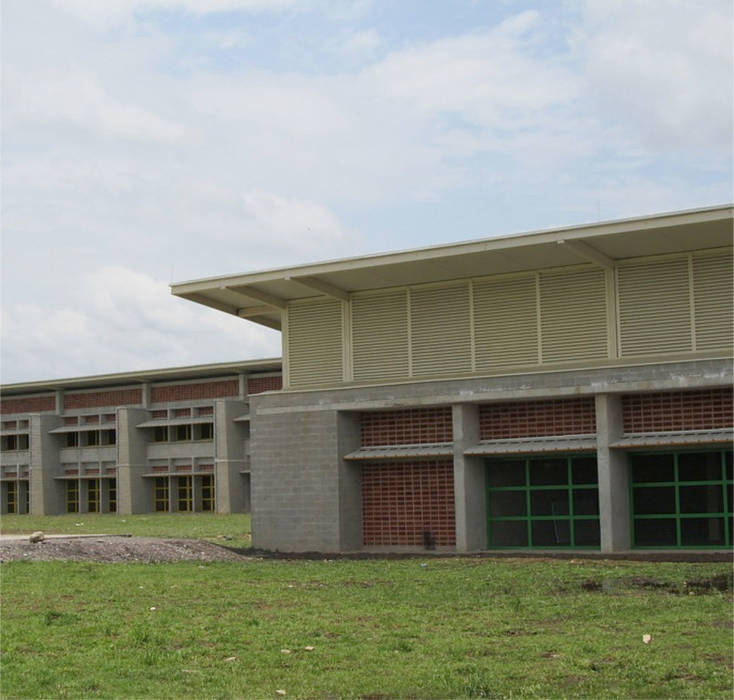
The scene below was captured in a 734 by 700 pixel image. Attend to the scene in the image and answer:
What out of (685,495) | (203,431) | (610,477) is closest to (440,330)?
(610,477)

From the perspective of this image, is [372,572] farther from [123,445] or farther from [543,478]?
[123,445]

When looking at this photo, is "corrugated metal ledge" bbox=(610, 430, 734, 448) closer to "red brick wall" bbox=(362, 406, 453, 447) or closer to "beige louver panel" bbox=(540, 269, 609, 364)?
"beige louver panel" bbox=(540, 269, 609, 364)

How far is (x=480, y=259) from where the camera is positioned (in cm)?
2844

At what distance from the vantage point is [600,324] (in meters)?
28.4

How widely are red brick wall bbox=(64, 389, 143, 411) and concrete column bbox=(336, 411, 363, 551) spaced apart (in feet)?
143

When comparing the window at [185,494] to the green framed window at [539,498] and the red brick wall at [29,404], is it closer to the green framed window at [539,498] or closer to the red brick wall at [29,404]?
the red brick wall at [29,404]

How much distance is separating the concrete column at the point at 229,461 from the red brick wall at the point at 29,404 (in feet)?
50.8

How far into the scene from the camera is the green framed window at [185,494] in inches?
2751

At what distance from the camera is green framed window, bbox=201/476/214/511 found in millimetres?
68438

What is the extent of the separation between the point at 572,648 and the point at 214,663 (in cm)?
377

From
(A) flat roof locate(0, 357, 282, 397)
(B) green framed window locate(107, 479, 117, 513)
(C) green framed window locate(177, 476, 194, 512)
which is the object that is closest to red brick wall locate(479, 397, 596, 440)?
(A) flat roof locate(0, 357, 282, 397)

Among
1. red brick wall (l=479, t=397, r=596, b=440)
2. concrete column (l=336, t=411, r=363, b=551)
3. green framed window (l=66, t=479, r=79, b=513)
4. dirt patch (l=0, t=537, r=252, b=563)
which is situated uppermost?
red brick wall (l=479, t=397, r=596, b=440)

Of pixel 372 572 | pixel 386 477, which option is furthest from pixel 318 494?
pixel 372 572

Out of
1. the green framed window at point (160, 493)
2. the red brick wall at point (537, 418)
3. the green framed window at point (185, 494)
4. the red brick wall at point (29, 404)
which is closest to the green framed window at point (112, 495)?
the green framed window at point (160, 493)
